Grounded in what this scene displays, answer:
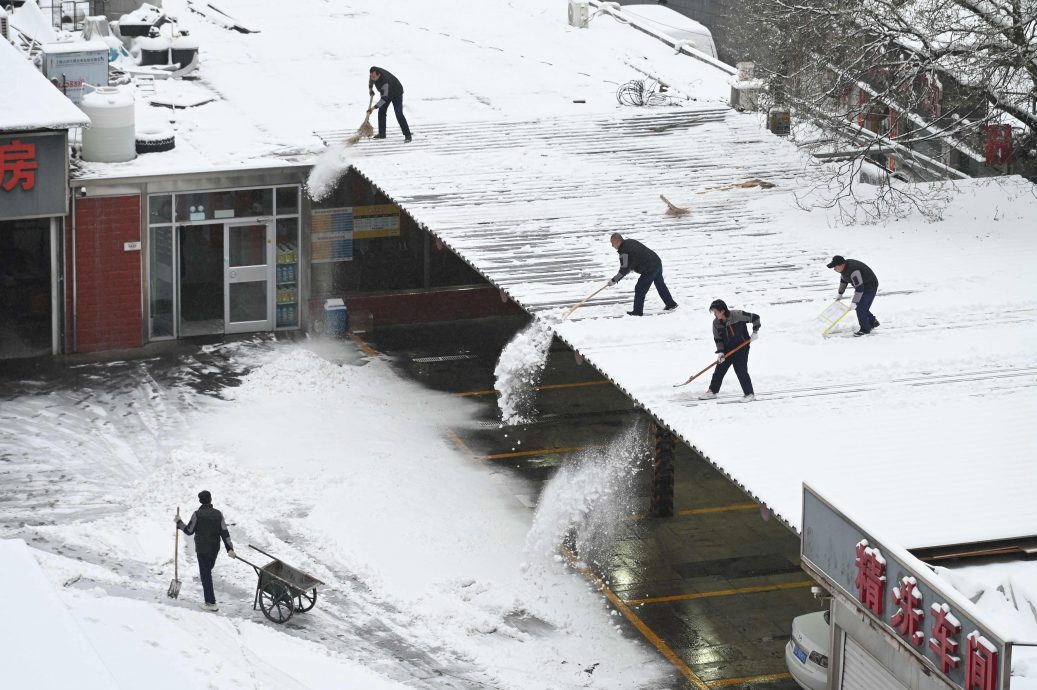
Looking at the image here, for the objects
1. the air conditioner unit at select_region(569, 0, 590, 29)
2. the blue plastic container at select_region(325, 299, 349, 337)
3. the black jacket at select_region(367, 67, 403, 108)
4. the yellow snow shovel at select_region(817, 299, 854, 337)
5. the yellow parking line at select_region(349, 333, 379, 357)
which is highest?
the air conditioner unit at select_region(569, 0, 590, 29)

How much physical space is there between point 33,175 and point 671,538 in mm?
12982

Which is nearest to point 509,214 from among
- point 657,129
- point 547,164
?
point 547,164

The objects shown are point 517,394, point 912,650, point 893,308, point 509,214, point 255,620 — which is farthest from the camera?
point 517,394

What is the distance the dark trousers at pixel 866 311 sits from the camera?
22.9 meters

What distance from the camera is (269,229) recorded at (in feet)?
107

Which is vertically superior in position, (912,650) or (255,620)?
(912,650)

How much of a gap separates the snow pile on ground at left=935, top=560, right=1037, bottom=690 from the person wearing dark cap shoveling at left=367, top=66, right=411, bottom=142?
56.3 ft

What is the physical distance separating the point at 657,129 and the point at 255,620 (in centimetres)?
1576

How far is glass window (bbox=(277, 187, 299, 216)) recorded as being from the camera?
32.3m

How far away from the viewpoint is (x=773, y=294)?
24.8 meters

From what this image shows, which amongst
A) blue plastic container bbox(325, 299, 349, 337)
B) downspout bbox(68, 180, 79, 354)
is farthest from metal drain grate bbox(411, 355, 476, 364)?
downspout bbox(68, 180, 79, 354)

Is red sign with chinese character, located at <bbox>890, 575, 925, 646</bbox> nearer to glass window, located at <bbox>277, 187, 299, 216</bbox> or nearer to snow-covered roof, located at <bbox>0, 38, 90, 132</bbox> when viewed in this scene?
snow-covered roof, located at <bbox>0, 38, 90, 132</bbox>

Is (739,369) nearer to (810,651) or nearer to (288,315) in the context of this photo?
(810,651)

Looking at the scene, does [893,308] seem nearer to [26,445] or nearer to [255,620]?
[255,620]
